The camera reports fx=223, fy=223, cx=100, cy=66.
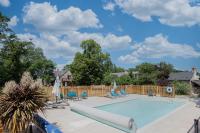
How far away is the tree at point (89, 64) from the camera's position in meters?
41.7

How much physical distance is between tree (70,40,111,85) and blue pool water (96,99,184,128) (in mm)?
20945

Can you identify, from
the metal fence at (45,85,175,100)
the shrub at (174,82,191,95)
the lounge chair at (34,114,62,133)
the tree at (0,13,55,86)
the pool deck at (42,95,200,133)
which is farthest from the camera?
the shrub at (174,82,191,95)

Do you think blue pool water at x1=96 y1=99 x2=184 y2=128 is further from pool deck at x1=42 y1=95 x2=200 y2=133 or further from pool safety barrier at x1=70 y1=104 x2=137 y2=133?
pool safety barrier at x1=70 y1=104 x2=137 y2=133

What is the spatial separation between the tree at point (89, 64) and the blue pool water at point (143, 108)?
2094 cm

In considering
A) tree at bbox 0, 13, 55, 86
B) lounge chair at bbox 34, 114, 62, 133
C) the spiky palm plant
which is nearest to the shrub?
tree at bbox 0, 13, 55, 86

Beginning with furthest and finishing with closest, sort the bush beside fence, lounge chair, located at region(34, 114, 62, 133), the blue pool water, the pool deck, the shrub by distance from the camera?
the shrub → the bush beside fence → the blue pool water → the pool deck → lounge chair, located at region(34, 114, 62, 133)

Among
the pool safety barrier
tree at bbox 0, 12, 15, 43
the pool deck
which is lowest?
the pool deck

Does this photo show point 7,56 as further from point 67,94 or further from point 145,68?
point 145,68

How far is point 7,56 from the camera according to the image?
28438mm

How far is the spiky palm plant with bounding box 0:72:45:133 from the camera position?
7.40 metres

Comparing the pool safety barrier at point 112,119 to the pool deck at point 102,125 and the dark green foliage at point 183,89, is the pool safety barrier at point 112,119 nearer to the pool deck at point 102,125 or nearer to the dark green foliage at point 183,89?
the pool deck at point 102,125

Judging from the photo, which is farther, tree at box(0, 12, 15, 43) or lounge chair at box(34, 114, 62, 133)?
tree at box(0, 12, 15, 43)

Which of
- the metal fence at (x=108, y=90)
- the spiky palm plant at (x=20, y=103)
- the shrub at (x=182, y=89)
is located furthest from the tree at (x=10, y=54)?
the shrub at (x=182, y=89)

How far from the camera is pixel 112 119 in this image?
10.1 m
